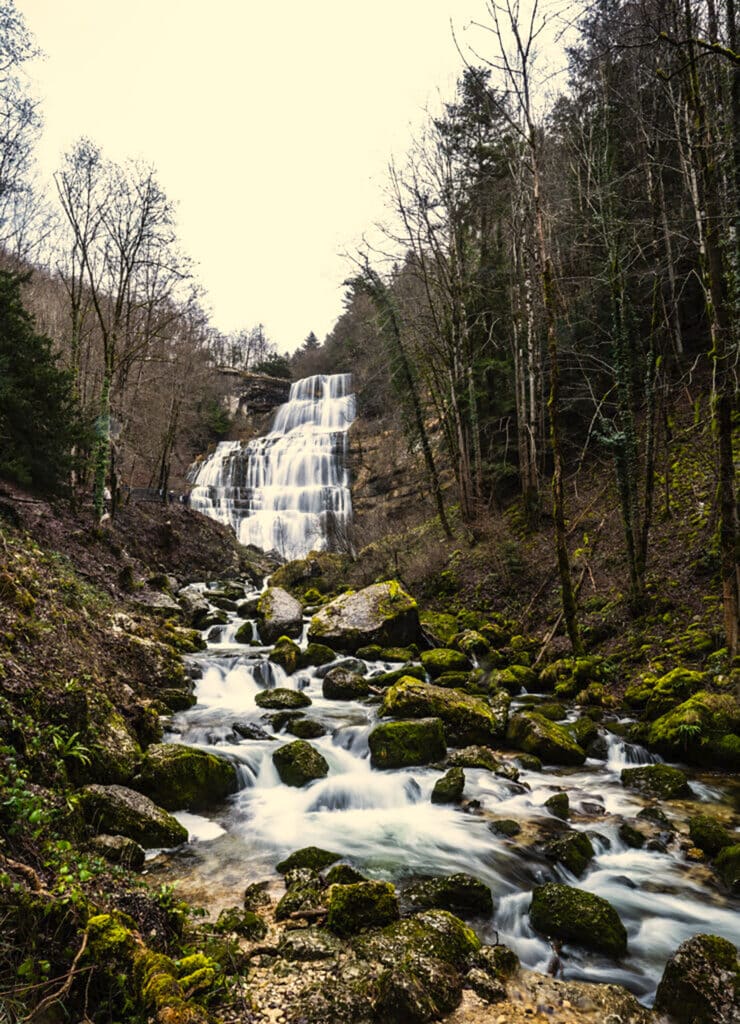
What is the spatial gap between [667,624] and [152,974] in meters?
9.88

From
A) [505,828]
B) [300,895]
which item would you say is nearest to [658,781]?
[505,828]

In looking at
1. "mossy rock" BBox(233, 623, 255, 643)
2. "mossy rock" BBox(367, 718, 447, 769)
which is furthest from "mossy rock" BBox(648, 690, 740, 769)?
"mossy rock" BBox(233, 623, 255, 643)

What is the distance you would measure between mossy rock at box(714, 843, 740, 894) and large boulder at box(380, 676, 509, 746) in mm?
3590

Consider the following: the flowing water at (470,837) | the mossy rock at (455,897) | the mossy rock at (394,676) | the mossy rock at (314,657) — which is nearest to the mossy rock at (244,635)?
the mossy rock at (314,657)

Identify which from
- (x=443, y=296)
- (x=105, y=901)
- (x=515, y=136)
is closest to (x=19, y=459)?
(x=105, y=901)

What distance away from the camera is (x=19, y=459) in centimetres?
1181

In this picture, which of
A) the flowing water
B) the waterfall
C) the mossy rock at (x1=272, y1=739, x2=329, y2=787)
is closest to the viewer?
the flowing water

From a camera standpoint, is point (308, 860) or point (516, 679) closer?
point (308, 860)

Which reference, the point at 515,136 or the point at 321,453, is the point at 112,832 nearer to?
the point at 515,136

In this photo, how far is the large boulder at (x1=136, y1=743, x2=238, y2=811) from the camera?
19.9 ft

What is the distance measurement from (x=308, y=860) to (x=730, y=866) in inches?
157

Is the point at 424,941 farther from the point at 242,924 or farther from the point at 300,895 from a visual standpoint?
the point at 242,924

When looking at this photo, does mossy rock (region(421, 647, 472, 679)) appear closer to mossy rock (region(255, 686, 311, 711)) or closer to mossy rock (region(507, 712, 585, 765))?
mossy rock (region(255, 686, 311, 711))

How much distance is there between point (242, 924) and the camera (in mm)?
4016
